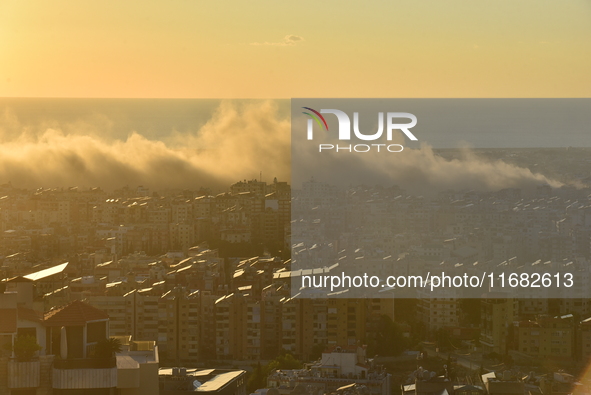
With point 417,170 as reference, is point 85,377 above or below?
below

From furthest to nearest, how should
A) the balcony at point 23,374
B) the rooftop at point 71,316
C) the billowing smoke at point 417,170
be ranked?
the billowing smoke at point 417,170, the rooftop at point 71,316, the balcony at point 23,374

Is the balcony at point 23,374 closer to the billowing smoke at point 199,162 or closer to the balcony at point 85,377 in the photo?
the balcony at point 85,377

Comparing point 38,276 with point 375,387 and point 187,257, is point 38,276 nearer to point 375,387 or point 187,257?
point 375,387

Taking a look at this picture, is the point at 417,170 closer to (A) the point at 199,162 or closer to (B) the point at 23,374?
(A) the point at 199,162

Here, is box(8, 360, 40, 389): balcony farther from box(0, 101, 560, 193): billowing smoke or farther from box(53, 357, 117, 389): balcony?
box(0, 101, 560, 193): billowing smoke

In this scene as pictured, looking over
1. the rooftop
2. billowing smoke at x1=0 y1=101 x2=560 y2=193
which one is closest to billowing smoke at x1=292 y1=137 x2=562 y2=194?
billowing smoke at x1=0 y1=101 x2=560 y2=193

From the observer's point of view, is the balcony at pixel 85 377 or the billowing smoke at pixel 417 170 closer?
the balcony at pixel 85 377

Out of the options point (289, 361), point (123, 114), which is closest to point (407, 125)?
point (289, 361)

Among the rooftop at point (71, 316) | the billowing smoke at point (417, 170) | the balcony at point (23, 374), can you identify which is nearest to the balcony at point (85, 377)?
the balcony at point (23, 374)

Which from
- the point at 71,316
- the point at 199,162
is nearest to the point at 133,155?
the point at 199,162
